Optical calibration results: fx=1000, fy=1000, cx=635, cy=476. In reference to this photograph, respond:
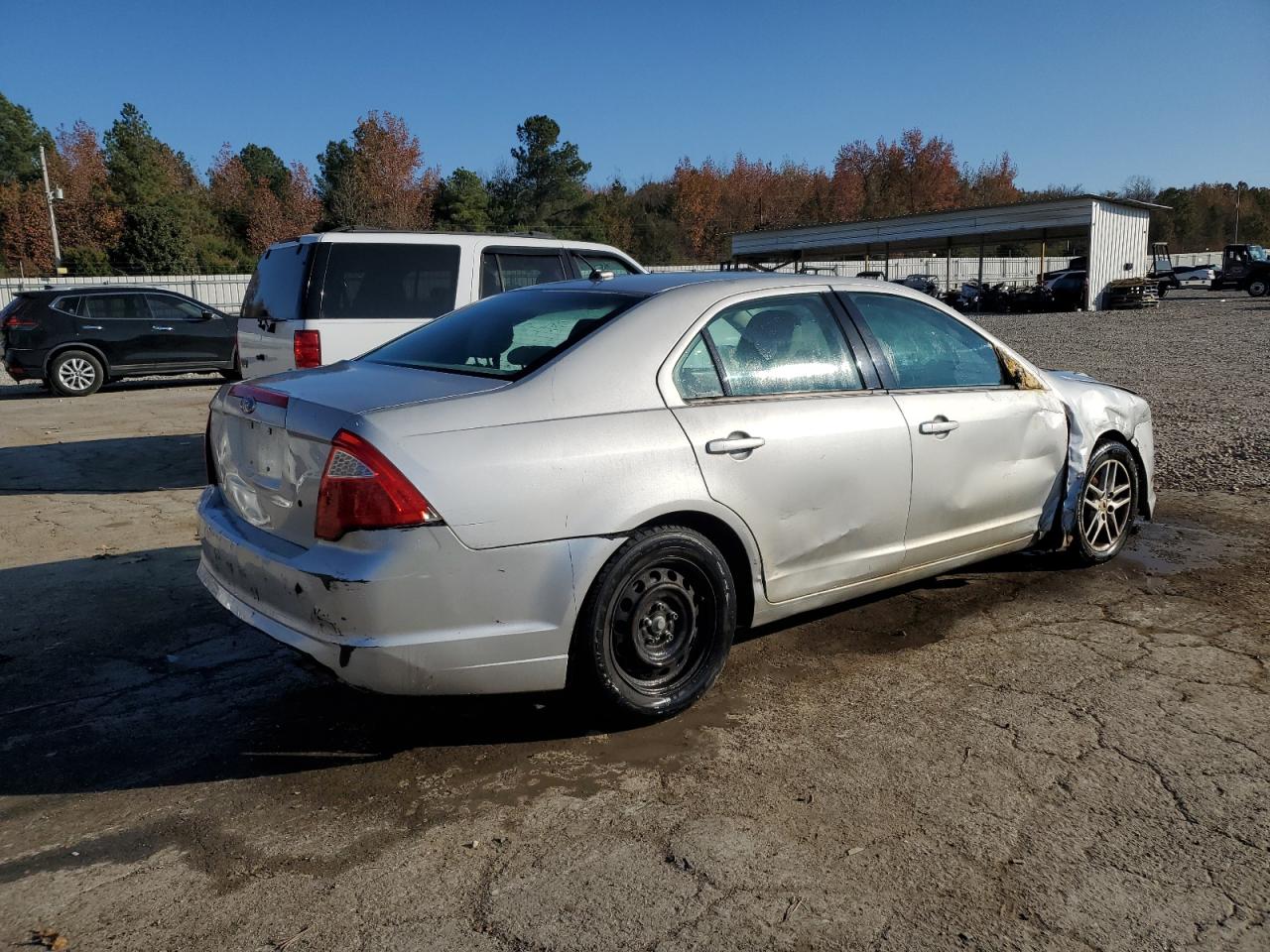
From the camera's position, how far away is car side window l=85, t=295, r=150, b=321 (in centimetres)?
1580

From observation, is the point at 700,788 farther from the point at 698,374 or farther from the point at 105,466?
the point at 105,466

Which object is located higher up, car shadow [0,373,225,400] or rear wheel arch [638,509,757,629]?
rear wheel arch [638,509,757,629]

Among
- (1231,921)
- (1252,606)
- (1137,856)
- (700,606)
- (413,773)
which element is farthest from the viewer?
(1252,606)

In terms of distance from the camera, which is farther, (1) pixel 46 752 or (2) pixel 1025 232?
(2) pixel 1025 232

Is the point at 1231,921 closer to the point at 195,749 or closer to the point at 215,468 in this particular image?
the point at 195,749

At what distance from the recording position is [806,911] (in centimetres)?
255

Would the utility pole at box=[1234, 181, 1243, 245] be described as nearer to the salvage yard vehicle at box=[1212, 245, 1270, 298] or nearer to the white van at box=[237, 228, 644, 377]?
the salvage yard vehicle at box=[1212, 245, 1270, 298]

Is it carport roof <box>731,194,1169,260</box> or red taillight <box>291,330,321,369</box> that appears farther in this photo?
carport roof <box>731,194,1169,260</box>

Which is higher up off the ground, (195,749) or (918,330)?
(918,330)

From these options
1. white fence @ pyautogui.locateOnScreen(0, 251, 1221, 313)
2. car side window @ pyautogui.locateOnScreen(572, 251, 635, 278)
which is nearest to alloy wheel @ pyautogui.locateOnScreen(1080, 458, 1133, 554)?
car side window @ pyautogui.locateOnScreen(572, 251, 635, 278)

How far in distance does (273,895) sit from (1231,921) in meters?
2.44

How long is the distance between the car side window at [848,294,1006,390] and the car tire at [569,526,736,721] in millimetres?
1419

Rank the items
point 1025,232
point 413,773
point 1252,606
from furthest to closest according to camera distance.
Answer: point 1025,232
point 1252,606
point 413,773

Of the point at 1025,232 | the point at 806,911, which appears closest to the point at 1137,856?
the point at 806,911
